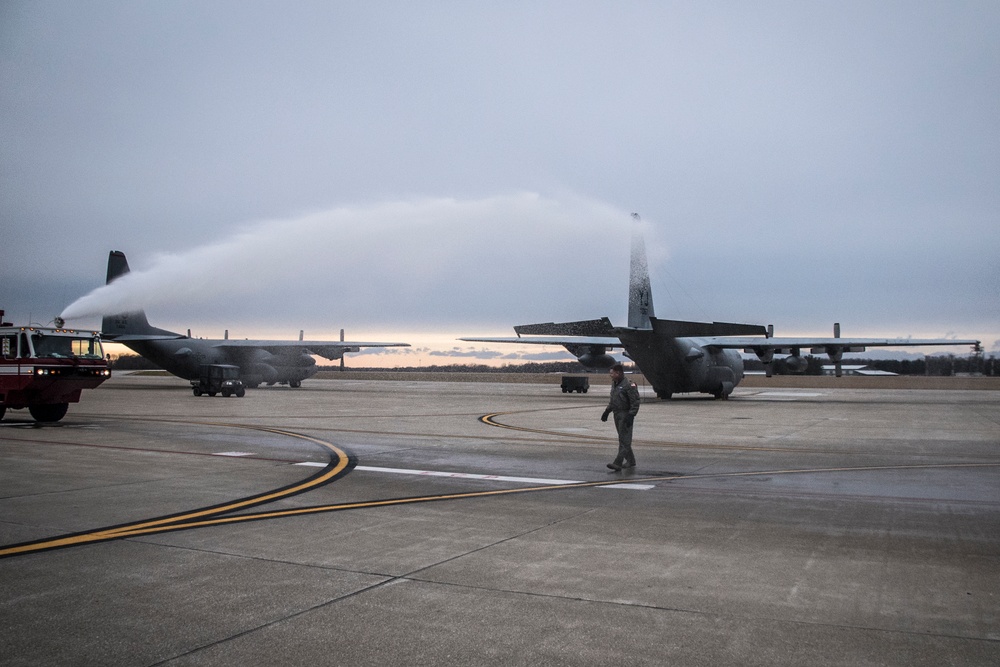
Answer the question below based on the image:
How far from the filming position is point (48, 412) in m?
23.9

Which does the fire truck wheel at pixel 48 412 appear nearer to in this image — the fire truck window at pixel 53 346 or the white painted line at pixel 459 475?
the fire truck window at pixel 53 346

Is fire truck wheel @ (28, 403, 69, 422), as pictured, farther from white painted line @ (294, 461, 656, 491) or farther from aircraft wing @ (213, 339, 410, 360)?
aircraft wing @ (213, 339, 410, 360)

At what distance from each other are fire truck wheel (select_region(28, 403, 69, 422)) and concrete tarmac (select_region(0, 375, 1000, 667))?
27.3 ft

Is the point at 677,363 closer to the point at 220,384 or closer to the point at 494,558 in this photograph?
the point at 220,384

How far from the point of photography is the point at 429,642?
522 cm

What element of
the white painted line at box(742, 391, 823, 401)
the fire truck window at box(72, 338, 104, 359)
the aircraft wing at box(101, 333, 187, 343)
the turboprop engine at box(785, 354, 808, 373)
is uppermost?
the aircraft wing at box(101, 333, 187, 343)

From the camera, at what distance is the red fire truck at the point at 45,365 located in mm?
21266

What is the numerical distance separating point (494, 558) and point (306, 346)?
178 feet

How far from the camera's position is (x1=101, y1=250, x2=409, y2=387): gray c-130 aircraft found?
5028 cm

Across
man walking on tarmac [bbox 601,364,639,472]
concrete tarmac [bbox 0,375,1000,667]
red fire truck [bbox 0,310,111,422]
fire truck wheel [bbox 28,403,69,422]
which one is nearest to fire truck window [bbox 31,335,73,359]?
red fire truck [bbox 0,310,111,422]

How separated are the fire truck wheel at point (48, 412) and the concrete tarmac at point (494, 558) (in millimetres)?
8323

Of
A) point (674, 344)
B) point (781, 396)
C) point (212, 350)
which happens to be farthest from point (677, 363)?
point (212, 350)

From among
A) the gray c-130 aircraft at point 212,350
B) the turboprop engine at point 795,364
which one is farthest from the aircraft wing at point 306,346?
the turboprop engine at point 795,364

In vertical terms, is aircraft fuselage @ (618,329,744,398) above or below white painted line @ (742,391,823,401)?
above
